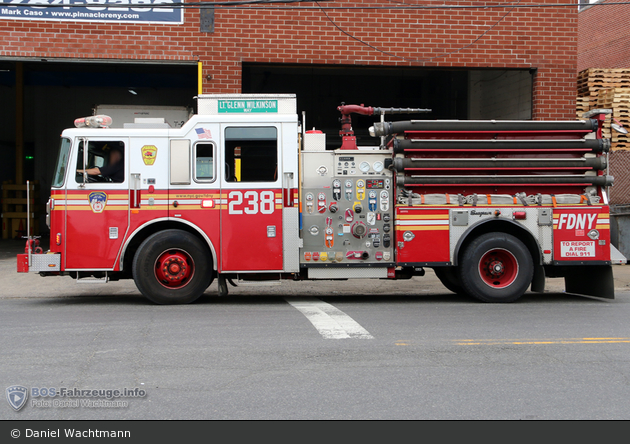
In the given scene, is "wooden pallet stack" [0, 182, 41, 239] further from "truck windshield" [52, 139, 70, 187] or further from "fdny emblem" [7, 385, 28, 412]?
"fdny emblem" [7, 385, 28, 412]

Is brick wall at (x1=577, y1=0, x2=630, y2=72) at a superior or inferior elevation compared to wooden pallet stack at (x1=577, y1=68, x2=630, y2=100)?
superior

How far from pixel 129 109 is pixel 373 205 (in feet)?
17.8

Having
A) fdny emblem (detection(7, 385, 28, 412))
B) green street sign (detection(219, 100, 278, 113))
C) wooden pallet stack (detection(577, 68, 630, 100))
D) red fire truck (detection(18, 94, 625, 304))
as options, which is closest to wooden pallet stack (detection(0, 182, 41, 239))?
red fire truck (detection(18, 94, 625, 304))

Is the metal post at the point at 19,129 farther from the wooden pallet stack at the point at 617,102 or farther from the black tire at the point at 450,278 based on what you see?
the wooden pallet stack at the point at 617,102

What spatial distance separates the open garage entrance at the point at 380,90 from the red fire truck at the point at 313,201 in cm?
798

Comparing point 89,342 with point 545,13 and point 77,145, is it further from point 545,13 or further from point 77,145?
point 545,13

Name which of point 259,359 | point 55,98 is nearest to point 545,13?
point 259,359

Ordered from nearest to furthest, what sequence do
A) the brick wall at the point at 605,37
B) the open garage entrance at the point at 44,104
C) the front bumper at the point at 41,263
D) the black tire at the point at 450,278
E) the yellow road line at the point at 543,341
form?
1. the yellow road line at the point at 543,341
2. the front bumper at the point at 41,263
3. the black tire at the point at 450,278
4. the open garage entrance at the point at 44,104
5. the brick wall at the point at 605,37

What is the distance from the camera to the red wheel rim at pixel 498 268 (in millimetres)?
9898

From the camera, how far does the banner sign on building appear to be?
1348 cm

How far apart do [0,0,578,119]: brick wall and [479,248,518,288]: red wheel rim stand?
20.3 feet

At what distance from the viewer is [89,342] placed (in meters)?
6.78

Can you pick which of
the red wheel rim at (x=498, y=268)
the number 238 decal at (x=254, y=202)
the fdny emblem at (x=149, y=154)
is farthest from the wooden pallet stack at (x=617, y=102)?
the fdny emblem at (x=149, y=154)

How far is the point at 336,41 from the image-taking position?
566 inches
